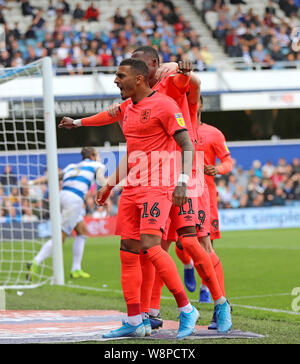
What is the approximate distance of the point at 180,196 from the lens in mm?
5449

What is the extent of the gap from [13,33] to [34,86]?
A: 3.25 metres

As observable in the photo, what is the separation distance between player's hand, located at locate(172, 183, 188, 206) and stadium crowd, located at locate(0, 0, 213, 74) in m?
20.6

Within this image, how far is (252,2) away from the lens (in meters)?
33.3

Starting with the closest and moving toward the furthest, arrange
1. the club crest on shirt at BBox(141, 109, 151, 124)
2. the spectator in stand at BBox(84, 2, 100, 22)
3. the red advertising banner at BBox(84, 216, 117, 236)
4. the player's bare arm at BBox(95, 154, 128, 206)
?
the club crest on shirt at BBox(141, 109, 151, 124)
the player's bare arm at BBox(95, 154, 128, 206)
the red advertising banner at BBox(84, 216, 117, 236)
the spectator in stand at BBox(84, 2, 100, 22)

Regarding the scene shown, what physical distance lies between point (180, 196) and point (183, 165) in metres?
0.28

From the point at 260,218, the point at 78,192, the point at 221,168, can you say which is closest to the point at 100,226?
the point at 260,218

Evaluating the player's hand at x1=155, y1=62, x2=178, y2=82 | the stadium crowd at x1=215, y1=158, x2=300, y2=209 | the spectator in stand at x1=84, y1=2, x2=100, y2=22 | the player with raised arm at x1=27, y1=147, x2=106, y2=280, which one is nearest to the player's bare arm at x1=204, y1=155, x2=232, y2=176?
the player's hand at x1=155, y1=62, x2=178, y2=82

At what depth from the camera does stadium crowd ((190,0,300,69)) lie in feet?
96.2

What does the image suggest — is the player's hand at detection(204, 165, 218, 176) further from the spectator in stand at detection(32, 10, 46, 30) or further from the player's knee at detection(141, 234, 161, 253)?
the spectator in stand at detection(32, 10, 46, 30)

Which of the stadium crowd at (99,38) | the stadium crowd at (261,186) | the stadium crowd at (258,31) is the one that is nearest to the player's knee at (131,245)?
the stadium crowd at (261,186)

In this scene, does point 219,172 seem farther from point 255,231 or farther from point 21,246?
point 255,231

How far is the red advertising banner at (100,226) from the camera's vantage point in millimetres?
22766
